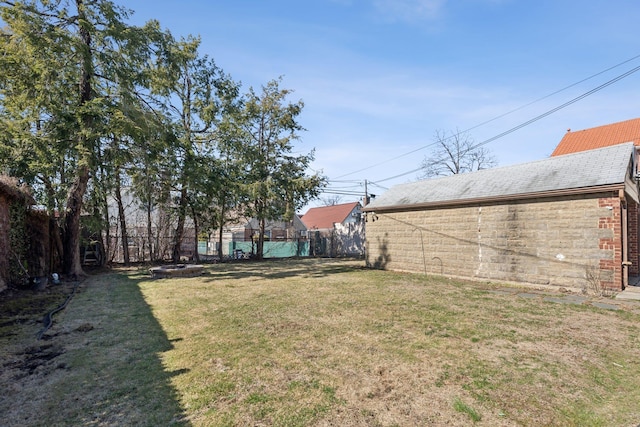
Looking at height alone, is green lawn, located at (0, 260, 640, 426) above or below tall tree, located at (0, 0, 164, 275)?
below

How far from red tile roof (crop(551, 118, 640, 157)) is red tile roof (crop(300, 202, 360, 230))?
73.9ft

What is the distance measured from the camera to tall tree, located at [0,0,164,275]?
972 cm

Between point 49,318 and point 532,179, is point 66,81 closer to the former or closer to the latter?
point 49,318

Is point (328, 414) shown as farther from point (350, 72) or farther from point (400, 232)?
point (350, 72)

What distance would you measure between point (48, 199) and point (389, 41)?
12.9 metres

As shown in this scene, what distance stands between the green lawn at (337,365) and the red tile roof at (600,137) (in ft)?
64.0

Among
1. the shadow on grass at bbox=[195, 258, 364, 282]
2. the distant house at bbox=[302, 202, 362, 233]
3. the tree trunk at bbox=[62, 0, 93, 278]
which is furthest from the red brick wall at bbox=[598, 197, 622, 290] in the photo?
the distant house at bbox=[302, 202, 362, 233]

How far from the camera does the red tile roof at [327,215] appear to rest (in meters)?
40.7

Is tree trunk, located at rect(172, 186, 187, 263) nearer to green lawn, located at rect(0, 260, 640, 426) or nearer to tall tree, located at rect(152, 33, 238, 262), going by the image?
tall tree, located at rect(152, 33, 238, 262)

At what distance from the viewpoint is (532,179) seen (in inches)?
385

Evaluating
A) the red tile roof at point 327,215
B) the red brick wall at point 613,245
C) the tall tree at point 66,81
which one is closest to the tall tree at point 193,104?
the tall tree at point 66,81

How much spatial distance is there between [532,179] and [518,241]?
197cm

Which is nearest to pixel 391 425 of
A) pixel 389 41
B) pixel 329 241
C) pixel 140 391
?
pixel 140 391

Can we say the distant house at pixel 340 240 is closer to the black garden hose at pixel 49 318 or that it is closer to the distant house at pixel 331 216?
the distant house at pixel 331 216
